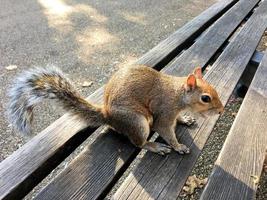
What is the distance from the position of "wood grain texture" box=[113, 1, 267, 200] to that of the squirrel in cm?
5

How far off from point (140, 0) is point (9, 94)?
3.82 metres

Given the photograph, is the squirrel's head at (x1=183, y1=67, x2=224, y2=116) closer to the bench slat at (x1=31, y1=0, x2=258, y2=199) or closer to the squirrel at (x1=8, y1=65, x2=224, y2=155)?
the squirrel at (x1=8, y1=65, x2=224, y2=155)

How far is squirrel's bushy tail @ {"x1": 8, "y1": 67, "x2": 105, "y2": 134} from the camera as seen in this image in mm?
1295

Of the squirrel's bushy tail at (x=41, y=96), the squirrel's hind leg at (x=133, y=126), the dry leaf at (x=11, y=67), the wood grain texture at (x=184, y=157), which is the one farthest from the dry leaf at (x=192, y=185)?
the dry leaf at (x=11, y=67)

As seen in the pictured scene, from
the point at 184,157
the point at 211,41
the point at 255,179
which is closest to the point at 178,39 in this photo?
the point at 211,41

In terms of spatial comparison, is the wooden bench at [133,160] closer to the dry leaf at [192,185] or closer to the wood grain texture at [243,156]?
the wood grain texture at [243,156]

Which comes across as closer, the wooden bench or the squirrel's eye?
the wooden bench

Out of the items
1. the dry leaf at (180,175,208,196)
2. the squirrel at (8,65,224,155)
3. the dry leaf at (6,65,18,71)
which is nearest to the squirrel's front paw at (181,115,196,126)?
the squirrel at (8,65,224,155)

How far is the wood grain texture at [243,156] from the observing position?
120 centimetres

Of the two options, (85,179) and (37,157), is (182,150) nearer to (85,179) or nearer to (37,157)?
(85,179)

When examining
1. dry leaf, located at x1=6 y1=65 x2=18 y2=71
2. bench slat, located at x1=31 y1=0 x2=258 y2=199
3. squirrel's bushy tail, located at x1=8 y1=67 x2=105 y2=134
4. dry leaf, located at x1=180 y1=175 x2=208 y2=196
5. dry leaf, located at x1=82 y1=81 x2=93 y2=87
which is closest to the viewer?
bench slat, located at x1=31 y1=0 x2=258 y2=199

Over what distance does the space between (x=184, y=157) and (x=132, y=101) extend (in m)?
0.28

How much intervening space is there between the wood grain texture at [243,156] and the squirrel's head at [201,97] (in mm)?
113

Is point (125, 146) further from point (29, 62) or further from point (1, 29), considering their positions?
point (1, 29)
